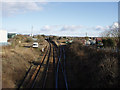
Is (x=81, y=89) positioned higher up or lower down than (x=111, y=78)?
lower down

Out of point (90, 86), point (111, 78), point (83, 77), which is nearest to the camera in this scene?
point (111, 78)

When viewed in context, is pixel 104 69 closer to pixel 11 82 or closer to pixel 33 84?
pixel 33 84

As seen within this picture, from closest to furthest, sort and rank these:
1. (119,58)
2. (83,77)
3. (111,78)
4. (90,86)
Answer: (111,78) < (90,86) < (119,58) < (83,77)

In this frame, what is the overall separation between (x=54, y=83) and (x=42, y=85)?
5.14 feet

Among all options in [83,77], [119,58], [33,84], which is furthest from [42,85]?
[119,58]

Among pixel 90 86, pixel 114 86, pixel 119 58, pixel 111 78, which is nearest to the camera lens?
pixel 114 86

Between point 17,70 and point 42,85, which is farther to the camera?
point 17,70

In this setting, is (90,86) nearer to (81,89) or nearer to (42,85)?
(81,89)

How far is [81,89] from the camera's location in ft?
49.8

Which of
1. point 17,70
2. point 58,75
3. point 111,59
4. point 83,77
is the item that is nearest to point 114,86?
point 111,59

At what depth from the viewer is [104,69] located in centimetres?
1456

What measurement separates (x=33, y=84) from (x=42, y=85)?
3.11ft

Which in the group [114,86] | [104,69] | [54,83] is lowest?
[54,83]

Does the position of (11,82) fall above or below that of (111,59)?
below
